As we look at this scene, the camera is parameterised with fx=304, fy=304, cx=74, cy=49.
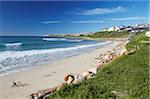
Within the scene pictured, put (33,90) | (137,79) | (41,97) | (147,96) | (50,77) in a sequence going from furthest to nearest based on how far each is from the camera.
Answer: (50,77)
(33,90)
(137,79)
(41,97)
(147,96)

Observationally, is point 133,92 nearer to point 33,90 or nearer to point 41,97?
point 41,97

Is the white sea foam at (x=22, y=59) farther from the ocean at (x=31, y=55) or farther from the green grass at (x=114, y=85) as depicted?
the green grass at (x=114, y=85)

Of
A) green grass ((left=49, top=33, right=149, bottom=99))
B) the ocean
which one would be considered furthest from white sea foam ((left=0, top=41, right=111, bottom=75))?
green grass ((left=49, top=33, right=149, bottom=99))

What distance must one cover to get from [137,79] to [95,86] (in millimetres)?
1661

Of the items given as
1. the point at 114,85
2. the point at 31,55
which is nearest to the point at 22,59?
the point at 31,55

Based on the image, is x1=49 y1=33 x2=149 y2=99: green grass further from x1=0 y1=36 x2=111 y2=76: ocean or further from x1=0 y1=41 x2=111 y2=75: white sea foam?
x1=0 y1=41 x2=111 y2=75: white sea foam

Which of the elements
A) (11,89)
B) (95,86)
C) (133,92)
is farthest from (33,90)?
(133,92)

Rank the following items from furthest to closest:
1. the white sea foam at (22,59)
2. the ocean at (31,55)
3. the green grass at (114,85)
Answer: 1. the ocean at (31,55)
2. the white sea foam at (22,59)
3. the green grass at (114,85)

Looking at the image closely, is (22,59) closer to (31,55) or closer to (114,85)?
(31,55)

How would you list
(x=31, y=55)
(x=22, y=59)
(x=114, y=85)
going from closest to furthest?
(x=114, y=85)
(x=22, y=59)
(x=31, y=55)

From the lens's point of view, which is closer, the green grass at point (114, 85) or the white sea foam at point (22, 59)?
the green grass at point (114, 85)

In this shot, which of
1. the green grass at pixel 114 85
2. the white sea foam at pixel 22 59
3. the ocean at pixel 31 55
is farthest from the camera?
the ocean at pixel 31 55

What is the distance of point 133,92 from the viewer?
890 centimetres

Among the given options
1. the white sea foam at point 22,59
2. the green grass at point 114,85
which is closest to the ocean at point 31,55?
the white sea foam at point 22,59
